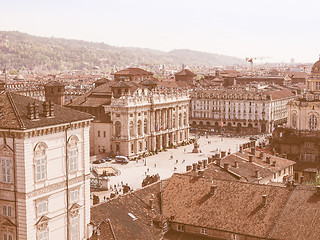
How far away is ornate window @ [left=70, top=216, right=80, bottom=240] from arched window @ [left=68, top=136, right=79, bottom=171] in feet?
13.0

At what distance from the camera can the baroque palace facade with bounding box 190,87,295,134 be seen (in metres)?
176

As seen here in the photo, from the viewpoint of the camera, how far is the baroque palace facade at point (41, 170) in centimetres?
3753

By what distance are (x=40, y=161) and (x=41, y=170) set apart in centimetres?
65

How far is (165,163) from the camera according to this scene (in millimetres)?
117938

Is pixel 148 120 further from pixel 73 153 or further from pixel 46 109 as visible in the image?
pixel 46 109

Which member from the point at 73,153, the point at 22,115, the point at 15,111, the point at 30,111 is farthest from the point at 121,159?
the point at 30,111

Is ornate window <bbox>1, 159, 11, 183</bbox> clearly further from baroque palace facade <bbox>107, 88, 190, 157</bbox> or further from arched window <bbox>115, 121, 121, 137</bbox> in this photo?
arched window <bbox>115, 121, 121, 137</bbox>

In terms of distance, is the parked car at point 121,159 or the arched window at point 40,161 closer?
the arched window at point 40,161

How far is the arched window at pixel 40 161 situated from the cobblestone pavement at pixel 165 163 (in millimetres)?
46049

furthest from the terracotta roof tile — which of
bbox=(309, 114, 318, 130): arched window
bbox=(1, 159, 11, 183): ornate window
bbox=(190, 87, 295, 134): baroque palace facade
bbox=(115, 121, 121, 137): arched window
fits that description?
bbox=(190, 87, 295, 134): baroque palace facade

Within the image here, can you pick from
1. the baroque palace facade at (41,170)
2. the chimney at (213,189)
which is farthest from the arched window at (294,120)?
the baroque palace facade at (41,170)

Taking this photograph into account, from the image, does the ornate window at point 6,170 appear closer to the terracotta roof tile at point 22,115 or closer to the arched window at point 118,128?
the terracotta roof tile at point 22,115

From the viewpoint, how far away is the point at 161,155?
5084 inches

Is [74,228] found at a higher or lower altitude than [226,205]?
higher
